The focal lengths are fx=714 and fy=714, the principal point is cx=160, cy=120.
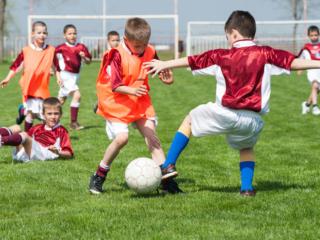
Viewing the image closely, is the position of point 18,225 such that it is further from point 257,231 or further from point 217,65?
point 217,65

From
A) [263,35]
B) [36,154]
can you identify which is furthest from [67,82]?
[263,35]

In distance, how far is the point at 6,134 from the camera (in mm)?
8828

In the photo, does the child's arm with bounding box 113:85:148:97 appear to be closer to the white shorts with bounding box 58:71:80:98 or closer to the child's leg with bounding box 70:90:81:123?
the child's leg with bounding box 70:90:81:123

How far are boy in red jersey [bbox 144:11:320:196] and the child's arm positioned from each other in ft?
0.61

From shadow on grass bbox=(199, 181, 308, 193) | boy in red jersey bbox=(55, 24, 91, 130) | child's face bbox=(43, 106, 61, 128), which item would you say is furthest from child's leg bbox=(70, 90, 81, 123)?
shadow on grass bbox=(199, 181, 308, 193)

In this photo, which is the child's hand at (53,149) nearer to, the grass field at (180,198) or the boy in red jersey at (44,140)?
the boy in red jersey at (44,140)

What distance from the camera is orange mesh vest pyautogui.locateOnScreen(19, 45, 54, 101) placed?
36.4 feet

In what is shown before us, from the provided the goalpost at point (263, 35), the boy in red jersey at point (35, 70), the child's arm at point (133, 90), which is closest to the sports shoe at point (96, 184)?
the child's arm at point (133, 90)

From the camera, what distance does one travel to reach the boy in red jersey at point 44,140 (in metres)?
8.77

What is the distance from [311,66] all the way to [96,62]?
37.8 metres

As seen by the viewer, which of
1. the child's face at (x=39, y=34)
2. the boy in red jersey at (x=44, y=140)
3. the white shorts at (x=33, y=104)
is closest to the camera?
the boy in red jersey at (x=44, y=140)

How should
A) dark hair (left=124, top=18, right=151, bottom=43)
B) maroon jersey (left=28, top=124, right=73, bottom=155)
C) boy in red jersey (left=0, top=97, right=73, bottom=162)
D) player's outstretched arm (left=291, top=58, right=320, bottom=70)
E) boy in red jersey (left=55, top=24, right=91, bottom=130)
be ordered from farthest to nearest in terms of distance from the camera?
1. boy in red jersey (left=55, top=24, right=91, bottom=130)
2. maroon jersey (left=28, top=124, right=73, bottom=155)
3. boy in red jersey (left=0, top=97, right=73, bottom=162)
4. dark hair (left=124, top=18, right=151, bottom=43)
5. player's outstretched arm (left=291, top=58, right=320, bottom=70)

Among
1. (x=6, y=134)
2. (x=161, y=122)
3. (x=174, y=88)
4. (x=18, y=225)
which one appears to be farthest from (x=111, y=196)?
(x=174, y=88)

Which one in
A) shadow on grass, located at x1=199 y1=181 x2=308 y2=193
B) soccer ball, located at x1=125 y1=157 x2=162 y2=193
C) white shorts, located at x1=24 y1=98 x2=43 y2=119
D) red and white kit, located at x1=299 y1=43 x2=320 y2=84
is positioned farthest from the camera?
red and white kit, located at x1=299 y1=43 x2=320 y2=84
